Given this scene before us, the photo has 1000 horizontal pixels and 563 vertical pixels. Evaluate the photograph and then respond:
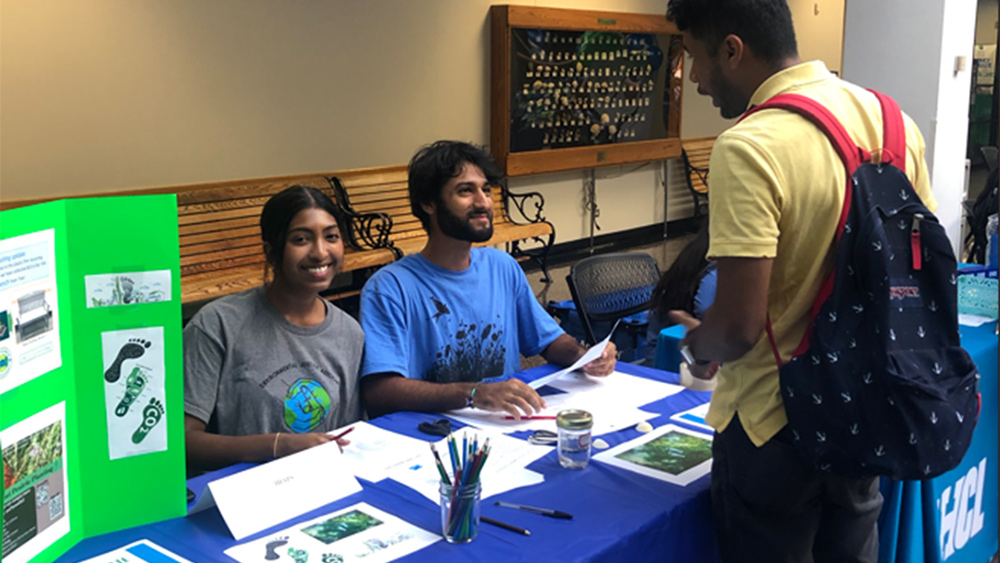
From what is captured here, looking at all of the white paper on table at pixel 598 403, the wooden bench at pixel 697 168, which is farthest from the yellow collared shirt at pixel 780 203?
the wooden bench at pixel 697 168

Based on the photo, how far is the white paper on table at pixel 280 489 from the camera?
5.22 feet

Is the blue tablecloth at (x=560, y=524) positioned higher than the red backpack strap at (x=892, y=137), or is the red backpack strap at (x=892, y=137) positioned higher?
the red backpack strap at (x=892, y=137)

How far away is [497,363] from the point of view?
2.73 m

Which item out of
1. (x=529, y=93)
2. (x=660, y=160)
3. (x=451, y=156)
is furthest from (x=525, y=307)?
(x=660, y=160)

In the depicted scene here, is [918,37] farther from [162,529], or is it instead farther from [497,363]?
[162,529]

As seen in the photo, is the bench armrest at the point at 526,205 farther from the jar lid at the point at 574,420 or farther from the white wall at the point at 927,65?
the jar lid at the point at 574,420

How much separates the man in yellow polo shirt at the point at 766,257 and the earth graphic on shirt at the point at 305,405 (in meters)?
1.04

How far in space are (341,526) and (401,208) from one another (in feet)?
14.6

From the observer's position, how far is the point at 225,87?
16.5 feet

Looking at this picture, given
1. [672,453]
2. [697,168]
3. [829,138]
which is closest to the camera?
[829,138]

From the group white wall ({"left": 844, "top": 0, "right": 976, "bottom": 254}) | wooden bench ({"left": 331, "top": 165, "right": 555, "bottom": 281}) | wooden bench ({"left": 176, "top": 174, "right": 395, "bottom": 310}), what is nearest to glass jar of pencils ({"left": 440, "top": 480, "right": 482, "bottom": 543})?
wooden bench ({"left": 176, "top": 174, "right": 395, "bottom": 310})

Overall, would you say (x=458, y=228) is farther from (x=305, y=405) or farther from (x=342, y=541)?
(x=342, y=541)

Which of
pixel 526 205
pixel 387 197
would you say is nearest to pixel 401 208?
pixel 387 197

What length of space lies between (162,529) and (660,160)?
23.3 ft
